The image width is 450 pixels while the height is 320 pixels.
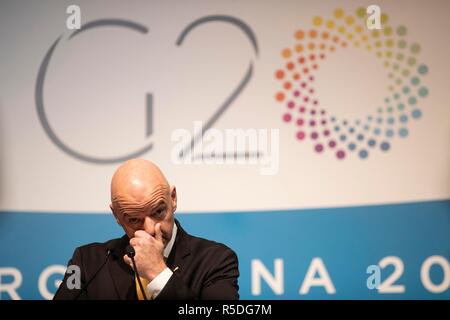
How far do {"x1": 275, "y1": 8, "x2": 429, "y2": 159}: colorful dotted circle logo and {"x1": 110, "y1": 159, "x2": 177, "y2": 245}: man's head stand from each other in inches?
55.9

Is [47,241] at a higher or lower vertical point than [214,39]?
lower

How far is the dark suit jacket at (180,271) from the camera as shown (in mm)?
2445

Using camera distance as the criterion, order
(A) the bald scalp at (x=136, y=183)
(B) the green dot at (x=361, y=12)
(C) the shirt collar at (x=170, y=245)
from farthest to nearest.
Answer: (B) the green dot at (x=361, y=12) → (C) the shirt collar at (x=170, y=245) → (A) the bald scalp at (x=136, y=183)

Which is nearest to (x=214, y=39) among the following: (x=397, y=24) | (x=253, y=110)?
(x=253, y=110)

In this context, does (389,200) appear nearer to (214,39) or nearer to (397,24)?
(397,24)

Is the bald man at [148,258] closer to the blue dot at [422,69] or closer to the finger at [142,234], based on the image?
the finger at [142,234]

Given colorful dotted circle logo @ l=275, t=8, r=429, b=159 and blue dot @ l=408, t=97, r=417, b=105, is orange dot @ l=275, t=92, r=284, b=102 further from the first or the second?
blue dot @ l=408, t=97, r=417, b=105

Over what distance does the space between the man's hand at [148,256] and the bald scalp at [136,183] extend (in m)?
0.14

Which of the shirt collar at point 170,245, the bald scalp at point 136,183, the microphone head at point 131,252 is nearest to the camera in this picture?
the microphone head at point 131,252

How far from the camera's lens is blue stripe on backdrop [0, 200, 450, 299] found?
3.69 m

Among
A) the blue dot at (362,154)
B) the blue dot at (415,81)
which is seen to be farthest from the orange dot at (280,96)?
the blue dot at (415,81)

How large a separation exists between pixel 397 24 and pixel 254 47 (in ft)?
2.75

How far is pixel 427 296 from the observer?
12.2 ft
